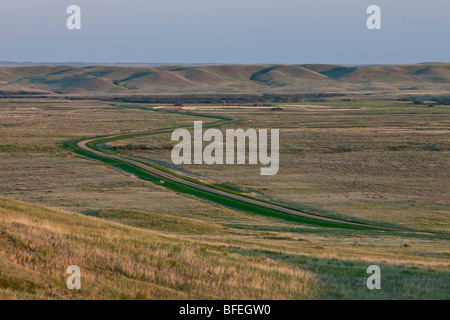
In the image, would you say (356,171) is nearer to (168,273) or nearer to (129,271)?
(168,273)

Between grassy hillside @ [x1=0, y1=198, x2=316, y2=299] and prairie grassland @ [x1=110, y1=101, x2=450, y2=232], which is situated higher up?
grassy hillside @ [x1=0, y1=198, x2=316, y2=299]

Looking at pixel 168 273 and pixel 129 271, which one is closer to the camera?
pixel 129 271

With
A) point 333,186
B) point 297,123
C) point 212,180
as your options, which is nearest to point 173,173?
point 212,180

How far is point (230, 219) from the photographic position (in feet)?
133

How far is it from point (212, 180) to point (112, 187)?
10584mm

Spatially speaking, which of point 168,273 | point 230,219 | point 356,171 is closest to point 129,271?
point 168,273

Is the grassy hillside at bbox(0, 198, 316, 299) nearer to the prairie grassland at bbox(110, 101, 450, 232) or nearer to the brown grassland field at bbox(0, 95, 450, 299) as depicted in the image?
the brown grassland field at bbox(0, 95, 450, 299)

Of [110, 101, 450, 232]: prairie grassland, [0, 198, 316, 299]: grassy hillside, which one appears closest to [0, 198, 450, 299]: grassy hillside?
[0, 198, 316, 299]: grassy hillside

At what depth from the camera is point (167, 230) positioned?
1321 inches

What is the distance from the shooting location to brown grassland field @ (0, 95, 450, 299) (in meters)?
15.0

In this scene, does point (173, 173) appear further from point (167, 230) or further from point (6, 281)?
point (6, 281)

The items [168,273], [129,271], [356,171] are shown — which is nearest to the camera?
[129,271]

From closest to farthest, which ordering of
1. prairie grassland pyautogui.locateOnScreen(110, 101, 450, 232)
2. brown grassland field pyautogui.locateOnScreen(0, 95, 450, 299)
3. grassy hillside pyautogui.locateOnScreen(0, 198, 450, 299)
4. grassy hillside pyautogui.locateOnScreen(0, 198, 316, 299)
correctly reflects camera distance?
grassy hillside pyautogui.locateOnScreen(0, 198, 316, 299)
grassy hillside pyautogui.locateOnScreen(0, 198, 450, 299)
brown grassland field pyautogui.locateOnScreen(0, 95, 450, 299)
prairie grassland pyautogui.locateOnScreen(110, 101, 450, 232)

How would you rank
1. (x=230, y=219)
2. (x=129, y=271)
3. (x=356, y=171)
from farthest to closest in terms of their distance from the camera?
(x=356, y=171), (x=230, y=219), (x=129, y=271)
